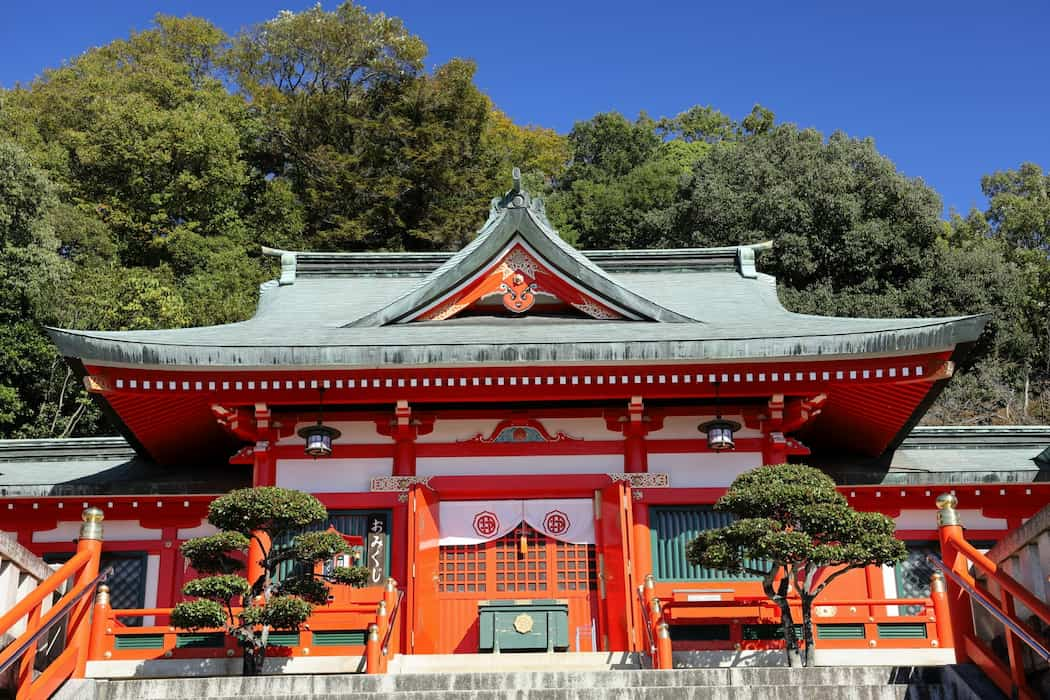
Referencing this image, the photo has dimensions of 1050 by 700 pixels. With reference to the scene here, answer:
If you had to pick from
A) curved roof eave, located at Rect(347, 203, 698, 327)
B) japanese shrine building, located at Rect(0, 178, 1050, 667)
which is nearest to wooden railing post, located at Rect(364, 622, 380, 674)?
japanese shrine building, located at Rect(0, 178, 1050, 667)

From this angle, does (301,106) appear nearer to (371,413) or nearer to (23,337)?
(23,337)

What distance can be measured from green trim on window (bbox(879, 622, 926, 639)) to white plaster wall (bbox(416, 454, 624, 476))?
3.76 meters

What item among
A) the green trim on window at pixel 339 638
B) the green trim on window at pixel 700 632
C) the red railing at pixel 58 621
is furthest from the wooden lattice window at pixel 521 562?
the red railing at pixel 58 621

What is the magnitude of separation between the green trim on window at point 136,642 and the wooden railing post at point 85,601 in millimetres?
1308

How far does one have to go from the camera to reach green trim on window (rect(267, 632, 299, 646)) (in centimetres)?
1207

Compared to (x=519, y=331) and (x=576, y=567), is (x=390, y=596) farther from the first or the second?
(x=519, y=331)

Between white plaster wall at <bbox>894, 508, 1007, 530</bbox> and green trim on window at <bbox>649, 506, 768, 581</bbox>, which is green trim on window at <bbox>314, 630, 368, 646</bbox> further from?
white plaster wall at <bbox>894, 508, 1007, 530</bbox>


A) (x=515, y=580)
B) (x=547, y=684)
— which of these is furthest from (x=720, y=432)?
(x=547, y=684)

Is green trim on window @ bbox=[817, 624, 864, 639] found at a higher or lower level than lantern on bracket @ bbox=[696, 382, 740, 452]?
lower

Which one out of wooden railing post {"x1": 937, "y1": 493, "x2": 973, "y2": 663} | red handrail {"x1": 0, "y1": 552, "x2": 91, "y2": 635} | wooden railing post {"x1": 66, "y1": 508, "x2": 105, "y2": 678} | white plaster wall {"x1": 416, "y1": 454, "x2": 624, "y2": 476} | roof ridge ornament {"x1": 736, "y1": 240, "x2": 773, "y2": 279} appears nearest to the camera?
red handrail {"x1": 0, "y1": 552, "x2": 91, "y2": 635}

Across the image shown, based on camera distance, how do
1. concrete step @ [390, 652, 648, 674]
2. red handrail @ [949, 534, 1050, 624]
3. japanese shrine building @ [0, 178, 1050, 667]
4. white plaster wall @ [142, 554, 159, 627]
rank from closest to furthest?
red handrail @ [949, 534, 1050, 624] < concrete step @ [390, 652, 648, 674] < japanese shrine building @ [0, 178, 1050, 667] < white plaster wall @ [142, 554, 159, 627]

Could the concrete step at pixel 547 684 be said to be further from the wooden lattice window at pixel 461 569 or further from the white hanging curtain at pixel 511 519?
the white hanging curtain at pixel 511 519

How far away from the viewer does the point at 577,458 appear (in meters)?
13.8

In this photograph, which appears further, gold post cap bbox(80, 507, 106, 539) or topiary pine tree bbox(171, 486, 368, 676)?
topiary pine tree bbox(171, 486, 368, 676)
